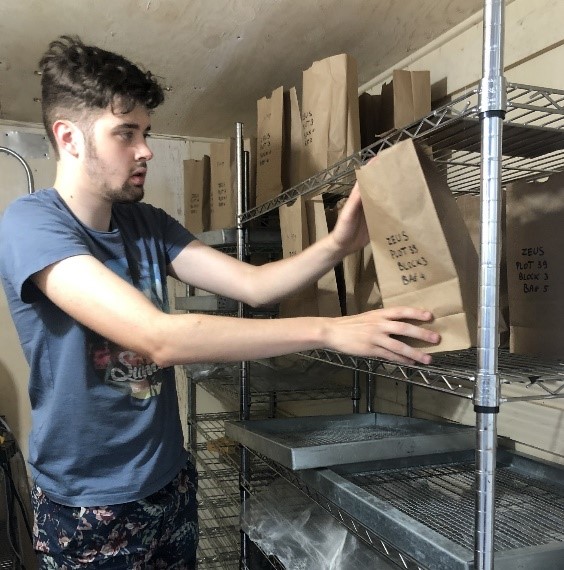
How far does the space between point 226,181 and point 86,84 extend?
0.85 meters

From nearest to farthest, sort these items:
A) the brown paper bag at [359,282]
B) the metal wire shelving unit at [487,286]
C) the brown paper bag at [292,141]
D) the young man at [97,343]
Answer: the metal wire shelving unit at [487,286] < the young man at [97,343] < the brown paper bag at [359,282] < the brown paper bag at [292,141]

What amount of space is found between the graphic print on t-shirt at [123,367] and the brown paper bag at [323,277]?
17.0 inches

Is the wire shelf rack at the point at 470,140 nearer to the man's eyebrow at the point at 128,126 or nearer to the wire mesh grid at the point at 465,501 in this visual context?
the man's eyebrow at the point at 128,126

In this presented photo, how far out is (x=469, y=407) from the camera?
149 cm

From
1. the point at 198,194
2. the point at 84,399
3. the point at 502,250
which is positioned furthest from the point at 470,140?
the point at 198,194

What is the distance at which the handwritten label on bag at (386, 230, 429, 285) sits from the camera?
858 mm

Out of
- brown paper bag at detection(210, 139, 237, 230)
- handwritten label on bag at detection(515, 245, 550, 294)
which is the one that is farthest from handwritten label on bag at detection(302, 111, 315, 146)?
handwritten label on bag at detection(515, 245, 550, 294)

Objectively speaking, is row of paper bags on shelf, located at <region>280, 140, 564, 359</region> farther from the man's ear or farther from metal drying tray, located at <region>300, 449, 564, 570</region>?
the man's ear

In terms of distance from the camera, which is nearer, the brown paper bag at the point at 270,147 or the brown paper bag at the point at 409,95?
the brown paper bag at the point at 409,95

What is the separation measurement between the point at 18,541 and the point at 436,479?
167cm

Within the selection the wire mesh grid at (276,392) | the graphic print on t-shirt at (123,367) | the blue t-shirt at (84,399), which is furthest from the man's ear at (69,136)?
the wire mesh grid at (276,392)

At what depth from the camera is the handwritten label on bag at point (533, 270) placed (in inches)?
36.6

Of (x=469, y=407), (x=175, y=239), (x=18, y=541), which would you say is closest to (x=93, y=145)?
(x=175, y=239)

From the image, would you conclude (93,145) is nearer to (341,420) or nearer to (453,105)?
(453,105)
